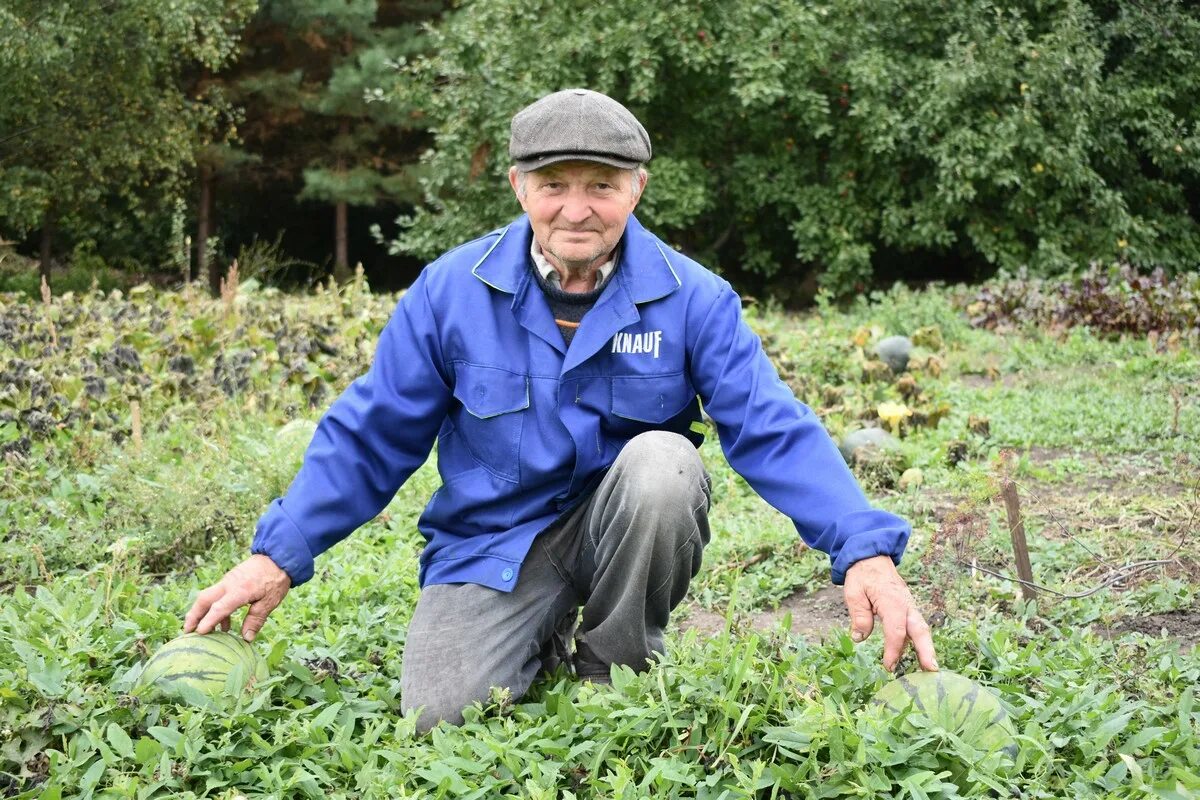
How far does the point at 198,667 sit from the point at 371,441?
0.69m

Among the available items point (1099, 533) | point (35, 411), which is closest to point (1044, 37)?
point (1099, 533)

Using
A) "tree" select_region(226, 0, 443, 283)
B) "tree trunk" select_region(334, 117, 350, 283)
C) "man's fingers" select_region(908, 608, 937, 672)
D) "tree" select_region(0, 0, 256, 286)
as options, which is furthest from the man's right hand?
"tree trunk" select_region(334, 117, 350, 283)

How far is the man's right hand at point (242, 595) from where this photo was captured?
2797mm

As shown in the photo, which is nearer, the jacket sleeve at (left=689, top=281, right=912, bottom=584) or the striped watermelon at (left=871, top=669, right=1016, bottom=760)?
the striped watermelon at (left=871, top=669, right=1016, bottom=760)

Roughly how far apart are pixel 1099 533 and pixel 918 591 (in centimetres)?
81

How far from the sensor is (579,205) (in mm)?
3020

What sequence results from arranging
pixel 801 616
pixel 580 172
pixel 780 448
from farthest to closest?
pixel 801 616 → pixel 580 172 → pixel 780 448

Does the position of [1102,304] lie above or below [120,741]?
below

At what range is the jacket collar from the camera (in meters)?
3.11

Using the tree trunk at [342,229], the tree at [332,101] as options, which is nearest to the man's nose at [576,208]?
the tree at [332,101]

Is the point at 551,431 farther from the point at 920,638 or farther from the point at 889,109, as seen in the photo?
the point at 889,109

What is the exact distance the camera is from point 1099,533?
429cm

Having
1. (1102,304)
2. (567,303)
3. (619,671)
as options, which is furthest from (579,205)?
(1102,304)

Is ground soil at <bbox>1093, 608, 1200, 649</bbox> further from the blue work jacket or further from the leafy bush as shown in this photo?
the leafy bush
